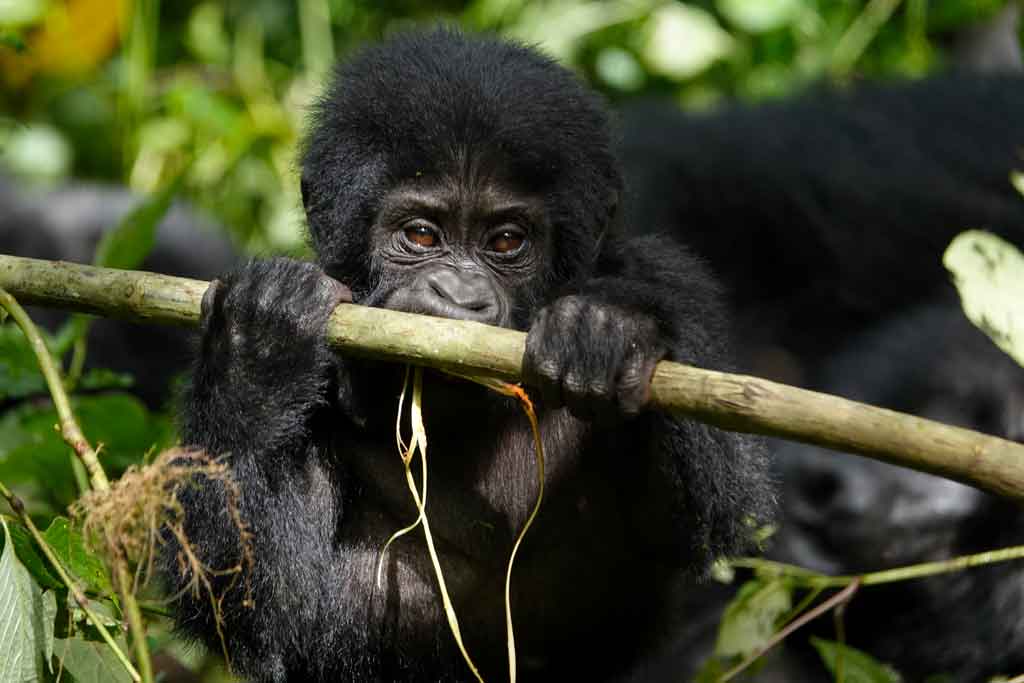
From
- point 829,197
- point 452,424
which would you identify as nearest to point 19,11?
point 829,197

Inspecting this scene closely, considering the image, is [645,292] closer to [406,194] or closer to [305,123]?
[406,194]

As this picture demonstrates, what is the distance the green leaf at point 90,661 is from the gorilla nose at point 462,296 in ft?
2.23

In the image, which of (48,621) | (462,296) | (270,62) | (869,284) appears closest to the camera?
(48,621)

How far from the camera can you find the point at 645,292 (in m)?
2.19

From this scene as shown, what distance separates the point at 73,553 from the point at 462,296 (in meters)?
0.68

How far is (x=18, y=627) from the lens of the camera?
1.87 meters

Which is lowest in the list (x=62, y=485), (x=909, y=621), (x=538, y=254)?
(x=909, y=621)

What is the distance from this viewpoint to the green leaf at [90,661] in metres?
1.95

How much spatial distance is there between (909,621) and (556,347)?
2.17m

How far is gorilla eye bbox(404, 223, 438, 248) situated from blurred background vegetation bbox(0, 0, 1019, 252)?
9.80ft

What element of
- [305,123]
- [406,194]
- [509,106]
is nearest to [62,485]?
A: [305,123]

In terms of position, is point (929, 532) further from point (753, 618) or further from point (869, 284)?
point (869, 284)

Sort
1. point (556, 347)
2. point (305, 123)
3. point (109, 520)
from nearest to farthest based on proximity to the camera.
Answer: point (109, 520) < point (556, 347) < point (305, 123)

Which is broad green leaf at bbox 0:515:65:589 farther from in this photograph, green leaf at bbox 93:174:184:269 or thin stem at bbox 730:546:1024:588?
thin stem at bbox 730:546:1024:588
